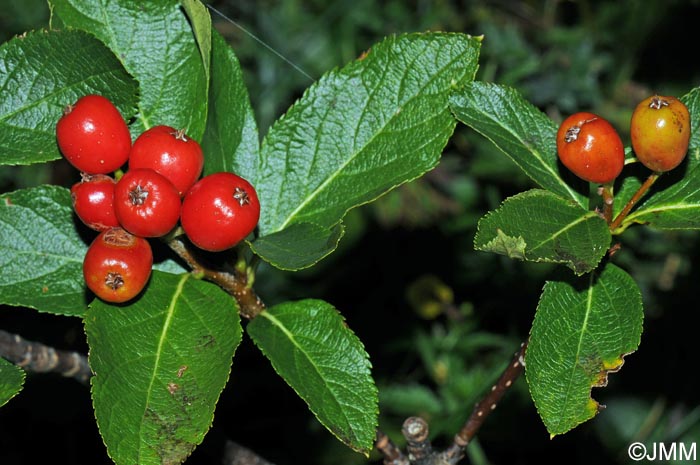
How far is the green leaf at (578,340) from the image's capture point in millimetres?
2225

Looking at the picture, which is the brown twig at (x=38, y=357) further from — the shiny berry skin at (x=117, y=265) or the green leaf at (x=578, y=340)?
the green leaf at (x=578, y=340)

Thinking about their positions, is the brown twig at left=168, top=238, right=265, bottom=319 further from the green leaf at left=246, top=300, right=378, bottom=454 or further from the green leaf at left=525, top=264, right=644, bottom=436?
the green leaf at left=525, top=264, right=644, bottom=436

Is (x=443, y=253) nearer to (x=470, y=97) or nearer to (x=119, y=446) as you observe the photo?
(x=470, y=97)

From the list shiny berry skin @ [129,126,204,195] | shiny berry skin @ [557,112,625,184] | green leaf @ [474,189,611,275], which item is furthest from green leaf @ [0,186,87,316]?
shiny berry skin @ [557,112,625,184]

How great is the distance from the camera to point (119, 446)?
2094mm

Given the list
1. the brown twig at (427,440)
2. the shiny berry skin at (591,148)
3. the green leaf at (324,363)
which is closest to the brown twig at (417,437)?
the brown twig at (427,440)

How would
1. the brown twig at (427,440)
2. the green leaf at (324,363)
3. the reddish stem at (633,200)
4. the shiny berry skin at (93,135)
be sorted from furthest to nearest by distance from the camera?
the brown twig at (427,440) < the reddish stem at (633,200) < the green leaf at (324,363) < the shiny berry skin at (93,135)

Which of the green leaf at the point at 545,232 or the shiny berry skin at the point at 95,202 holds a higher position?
the green leaf at the point at 545,232

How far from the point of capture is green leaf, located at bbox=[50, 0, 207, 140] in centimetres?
245

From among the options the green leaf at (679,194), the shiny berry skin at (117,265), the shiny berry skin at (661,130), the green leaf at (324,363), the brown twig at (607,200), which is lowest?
the green leaf at (324,363)

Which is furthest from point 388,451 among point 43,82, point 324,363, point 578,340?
point 43,82

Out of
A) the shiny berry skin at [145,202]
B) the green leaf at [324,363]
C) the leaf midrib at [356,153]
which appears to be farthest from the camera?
the leaf midrib at [356,153]

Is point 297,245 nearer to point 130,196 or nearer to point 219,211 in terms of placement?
point 219,211

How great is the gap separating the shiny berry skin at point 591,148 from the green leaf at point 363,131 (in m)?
0.35
